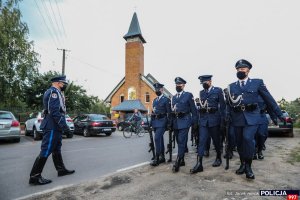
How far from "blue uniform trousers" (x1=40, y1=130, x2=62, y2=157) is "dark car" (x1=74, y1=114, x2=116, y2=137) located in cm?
1166

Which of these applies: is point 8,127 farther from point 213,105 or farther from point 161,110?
point 213,105

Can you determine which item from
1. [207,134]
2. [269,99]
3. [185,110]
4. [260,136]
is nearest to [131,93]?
[260,136]

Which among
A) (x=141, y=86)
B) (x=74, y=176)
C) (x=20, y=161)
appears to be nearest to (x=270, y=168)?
(x=74, y=176)

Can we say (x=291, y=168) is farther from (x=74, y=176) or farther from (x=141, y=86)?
(x=141, y=86)

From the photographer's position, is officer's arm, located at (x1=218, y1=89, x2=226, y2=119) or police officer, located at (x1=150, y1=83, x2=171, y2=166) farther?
police officer, located at (x1=150, y1=83, x2=171, y2=166)

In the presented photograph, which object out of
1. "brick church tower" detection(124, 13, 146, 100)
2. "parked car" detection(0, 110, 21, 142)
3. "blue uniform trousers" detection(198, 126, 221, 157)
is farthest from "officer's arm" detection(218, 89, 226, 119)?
"brick church tower" detection(124, 13, 146, 100)

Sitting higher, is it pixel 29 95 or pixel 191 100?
pixel 29 95

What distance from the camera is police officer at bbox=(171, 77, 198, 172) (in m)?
5.43

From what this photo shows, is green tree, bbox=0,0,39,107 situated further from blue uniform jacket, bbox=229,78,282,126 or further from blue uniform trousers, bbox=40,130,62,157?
blue uniform jacket, bbox=229,78,282,126

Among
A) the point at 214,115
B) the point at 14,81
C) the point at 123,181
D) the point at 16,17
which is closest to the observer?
the point at 123,181

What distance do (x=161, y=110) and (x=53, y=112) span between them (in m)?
2.46

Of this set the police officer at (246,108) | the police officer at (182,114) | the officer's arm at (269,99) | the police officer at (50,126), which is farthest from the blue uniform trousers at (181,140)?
the police officer at (50,126)

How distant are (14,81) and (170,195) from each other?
1690 cm

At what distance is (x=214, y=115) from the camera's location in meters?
5.53
